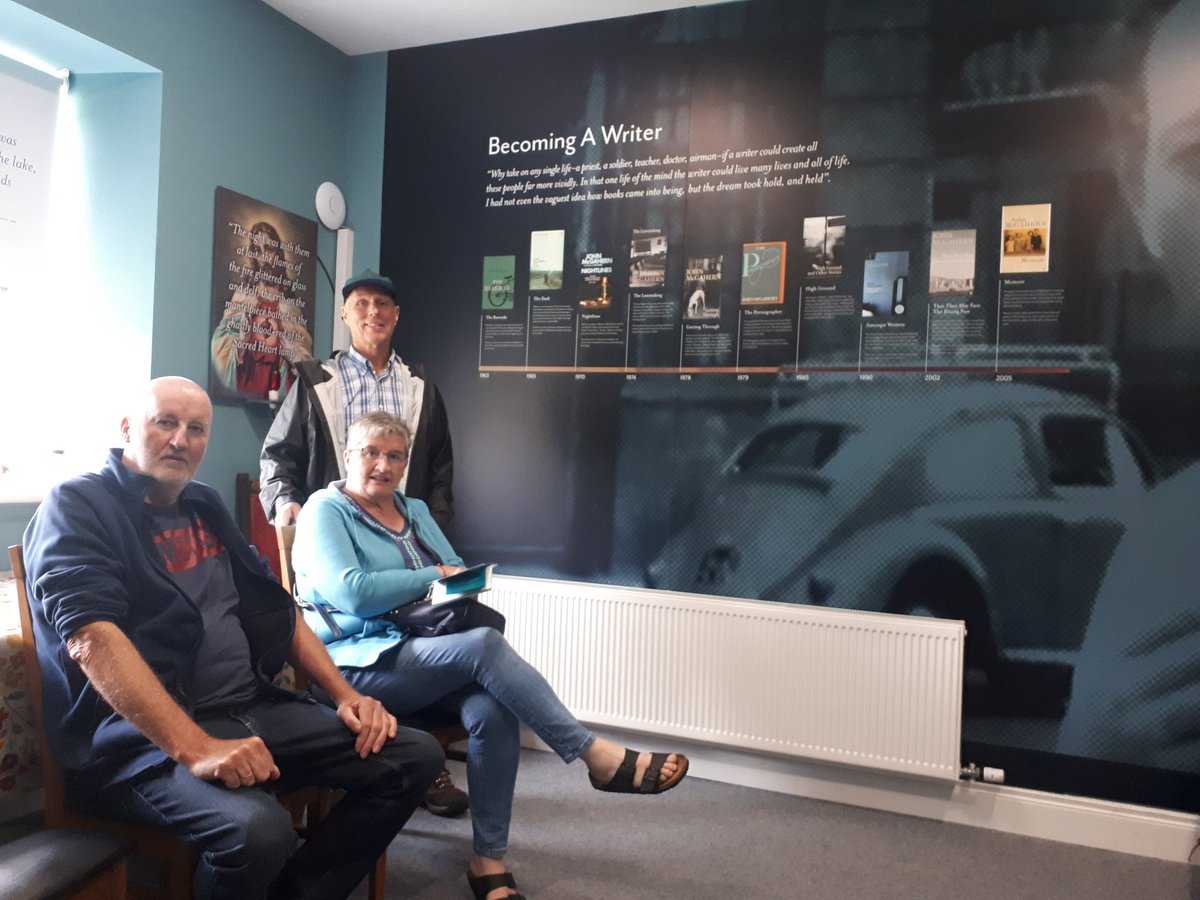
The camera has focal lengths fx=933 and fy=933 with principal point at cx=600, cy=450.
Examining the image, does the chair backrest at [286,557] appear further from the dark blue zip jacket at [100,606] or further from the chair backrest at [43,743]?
the chair backrest at [43,743]

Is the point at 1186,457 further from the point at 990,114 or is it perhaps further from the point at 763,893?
the point at 763,893

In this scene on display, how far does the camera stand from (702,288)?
10.8 ft

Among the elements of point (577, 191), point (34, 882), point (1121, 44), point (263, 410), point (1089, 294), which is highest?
point (1121, 44)

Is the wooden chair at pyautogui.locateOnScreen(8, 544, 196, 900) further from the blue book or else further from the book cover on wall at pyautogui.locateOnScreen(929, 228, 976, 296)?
the book cover on wall at pyautogui.locateOnScreen(929, 228, 976, 296)

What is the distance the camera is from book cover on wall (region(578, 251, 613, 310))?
3.45 meters

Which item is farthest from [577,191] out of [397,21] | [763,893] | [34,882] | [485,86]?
[34,882]

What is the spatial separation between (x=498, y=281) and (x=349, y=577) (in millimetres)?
1721

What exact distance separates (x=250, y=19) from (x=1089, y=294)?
3005 millimetres

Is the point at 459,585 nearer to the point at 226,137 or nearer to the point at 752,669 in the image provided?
the point at 752,669

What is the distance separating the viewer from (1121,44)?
9.12 feet

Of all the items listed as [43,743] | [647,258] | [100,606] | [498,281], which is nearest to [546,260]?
[498,281]

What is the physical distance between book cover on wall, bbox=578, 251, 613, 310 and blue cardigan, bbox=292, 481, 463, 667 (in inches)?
55.3

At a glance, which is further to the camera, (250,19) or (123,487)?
(250,19)

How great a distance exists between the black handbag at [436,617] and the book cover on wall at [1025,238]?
194 cm
